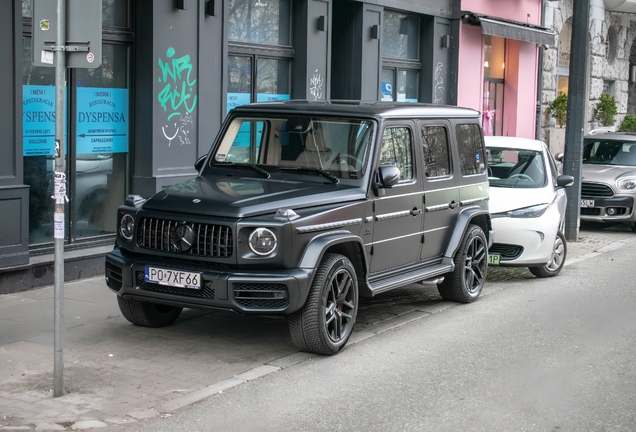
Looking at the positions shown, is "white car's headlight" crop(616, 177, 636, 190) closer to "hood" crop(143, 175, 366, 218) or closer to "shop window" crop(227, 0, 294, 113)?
"shop window" crop(227, 0, 294, 113)

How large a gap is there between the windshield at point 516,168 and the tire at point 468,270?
2112 millimetres

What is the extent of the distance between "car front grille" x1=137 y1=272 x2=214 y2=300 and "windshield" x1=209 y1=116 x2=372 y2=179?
1.59 m

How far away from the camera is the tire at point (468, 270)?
9883 millimetres

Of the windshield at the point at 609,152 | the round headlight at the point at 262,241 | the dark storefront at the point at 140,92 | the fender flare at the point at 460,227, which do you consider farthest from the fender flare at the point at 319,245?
the windshield at the point at 609,152

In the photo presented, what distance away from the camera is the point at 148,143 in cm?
1200

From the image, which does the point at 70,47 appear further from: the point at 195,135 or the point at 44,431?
the point at 195,135

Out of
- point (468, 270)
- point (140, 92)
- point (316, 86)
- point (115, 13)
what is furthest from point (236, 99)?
point (468, 270)

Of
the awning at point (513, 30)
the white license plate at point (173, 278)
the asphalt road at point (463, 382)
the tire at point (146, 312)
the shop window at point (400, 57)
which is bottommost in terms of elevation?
the asphalt road at point (463, 382)

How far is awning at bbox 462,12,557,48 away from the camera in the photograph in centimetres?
1973

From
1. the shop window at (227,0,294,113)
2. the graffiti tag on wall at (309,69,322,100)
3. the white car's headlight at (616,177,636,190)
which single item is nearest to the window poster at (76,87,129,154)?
the shop window at (227,0,294,113)

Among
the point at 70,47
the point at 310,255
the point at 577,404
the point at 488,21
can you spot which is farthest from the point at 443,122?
the point at 488,21

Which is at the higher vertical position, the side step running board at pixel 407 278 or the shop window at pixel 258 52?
the shop window at pixel 258 52

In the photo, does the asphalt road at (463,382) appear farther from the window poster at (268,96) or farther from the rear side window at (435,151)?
the window poster at (268,96)

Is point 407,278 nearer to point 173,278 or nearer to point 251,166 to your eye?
point 251,166
